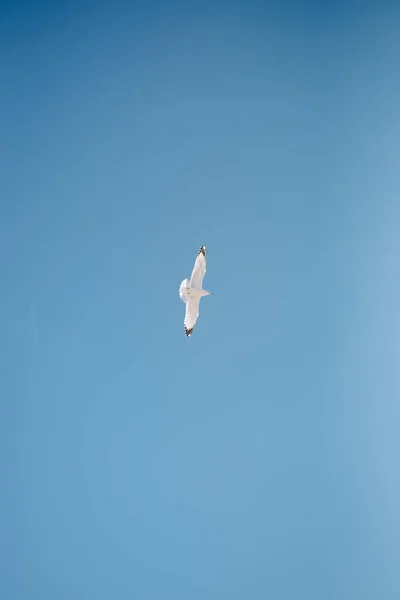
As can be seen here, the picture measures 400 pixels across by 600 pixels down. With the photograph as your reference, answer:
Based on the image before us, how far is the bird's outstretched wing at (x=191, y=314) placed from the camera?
1816cm

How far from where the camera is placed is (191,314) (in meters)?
18.5

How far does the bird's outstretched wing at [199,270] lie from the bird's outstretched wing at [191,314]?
570 millimetres

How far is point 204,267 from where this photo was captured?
57.7 ft

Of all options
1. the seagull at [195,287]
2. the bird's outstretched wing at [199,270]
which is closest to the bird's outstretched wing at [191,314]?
the seagull at [195,287]

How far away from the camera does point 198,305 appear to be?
18469mm

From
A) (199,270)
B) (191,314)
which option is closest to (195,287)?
(199,270)

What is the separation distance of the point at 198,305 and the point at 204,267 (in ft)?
5.01

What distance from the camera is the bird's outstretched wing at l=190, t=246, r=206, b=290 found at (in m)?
17.5

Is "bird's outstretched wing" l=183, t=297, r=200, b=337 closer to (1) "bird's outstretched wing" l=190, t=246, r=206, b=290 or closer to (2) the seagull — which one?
(2) the seagull

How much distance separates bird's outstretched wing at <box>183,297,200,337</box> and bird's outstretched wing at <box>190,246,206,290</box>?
0.57 m

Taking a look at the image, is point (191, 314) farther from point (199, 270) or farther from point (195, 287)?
point (199, 270)

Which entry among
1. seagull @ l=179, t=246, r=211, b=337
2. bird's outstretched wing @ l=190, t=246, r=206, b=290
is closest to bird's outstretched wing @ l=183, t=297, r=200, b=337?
seagull @ l=179, t=246, r=211, b=337

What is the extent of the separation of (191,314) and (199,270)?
5.80ft

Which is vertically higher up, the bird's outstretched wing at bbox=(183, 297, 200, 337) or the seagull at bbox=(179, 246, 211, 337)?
the seagull at bbox=(179, 246, 211, 337)
